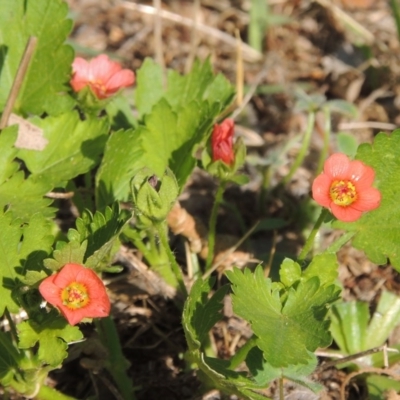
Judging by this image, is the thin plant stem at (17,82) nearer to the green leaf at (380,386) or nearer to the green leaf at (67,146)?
the green leaf at (67,146)

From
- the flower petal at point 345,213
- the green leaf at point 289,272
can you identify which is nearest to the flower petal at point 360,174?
the flower petal at point 345,213

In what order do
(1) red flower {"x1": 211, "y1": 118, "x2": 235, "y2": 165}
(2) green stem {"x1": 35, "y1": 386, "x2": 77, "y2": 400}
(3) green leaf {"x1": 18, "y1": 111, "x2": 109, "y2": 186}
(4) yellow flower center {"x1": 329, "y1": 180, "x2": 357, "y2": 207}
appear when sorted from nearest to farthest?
(4) yellow flower center {"x1": 329, "y1": 180, "x2": 357, "y2": 207}
(2) green stem {"x1": 35, "y1": 386, "x2": 77, "y2": 400}
(1) red flower {"x1": 211, "y1": 118, "x2": 235, "y2": 165}
(3) green leaf {"x1": 18, "y1": 111, "x2": 109, "y2": 186}

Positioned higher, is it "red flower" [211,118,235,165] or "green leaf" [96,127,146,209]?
"red flower" [211,118,235,165]

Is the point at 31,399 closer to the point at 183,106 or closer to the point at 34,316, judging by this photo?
the point at 34,316

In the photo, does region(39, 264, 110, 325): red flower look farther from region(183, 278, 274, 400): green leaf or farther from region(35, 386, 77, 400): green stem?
region(35, 386, 77, 400): green stem

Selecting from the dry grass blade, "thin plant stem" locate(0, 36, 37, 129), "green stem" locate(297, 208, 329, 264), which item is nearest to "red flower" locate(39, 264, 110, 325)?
"green stem" locate(297, 208, 329, 264)

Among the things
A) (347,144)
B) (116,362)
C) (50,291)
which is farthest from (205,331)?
(347,144)
